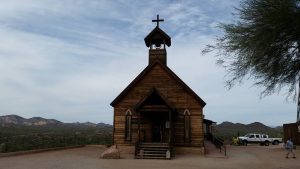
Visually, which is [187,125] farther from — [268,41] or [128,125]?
[268,41]

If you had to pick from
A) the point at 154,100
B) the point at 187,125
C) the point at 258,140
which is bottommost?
the point at 258,140

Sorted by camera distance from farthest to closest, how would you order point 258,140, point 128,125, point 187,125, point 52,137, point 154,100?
point 52,137, point 258,140, point 128,125, point 154,100, point 187,125

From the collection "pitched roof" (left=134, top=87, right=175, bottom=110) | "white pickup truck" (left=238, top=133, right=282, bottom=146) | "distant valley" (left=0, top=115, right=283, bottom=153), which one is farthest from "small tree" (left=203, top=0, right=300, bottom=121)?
"white pickup truck" (left=238, top=133, right=282, bottom=146)

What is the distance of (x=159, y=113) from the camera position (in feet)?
96.7

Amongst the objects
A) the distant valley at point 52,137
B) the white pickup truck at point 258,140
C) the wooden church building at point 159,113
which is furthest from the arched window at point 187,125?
the white pickup truck at point 258,140

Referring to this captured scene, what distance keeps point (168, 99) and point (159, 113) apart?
1.37 meters

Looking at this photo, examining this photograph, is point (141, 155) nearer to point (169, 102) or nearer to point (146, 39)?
point (169, 102)

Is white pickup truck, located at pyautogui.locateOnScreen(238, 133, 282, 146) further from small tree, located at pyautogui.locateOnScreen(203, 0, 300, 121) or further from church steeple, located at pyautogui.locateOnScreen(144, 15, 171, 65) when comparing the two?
small tree, located at pyautogui.locateOnScreen(203, 0, 300, 121)

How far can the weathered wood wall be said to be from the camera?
95.0ft

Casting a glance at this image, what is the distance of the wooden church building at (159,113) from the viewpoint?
2869cm

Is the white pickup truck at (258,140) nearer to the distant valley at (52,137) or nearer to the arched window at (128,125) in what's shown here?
the distant valley at (52,137)

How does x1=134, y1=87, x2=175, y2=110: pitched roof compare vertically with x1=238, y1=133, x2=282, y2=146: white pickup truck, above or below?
above

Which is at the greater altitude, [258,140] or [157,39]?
[157,39]

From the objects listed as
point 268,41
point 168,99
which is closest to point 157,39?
point 168,99
